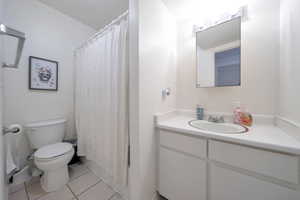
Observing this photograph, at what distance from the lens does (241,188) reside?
0.70 m

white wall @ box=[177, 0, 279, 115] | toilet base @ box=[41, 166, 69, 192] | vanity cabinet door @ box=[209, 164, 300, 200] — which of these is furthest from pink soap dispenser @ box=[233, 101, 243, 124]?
toilet base @ box=[41, 166, 69, 192]

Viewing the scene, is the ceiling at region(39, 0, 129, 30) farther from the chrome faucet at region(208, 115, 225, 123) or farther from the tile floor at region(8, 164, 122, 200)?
the tile floor at region(8, 164, 122, 200)

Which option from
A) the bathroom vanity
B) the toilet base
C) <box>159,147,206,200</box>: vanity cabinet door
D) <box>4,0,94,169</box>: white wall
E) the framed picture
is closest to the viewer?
the bathroom vanity

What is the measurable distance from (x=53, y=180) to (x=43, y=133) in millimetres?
582

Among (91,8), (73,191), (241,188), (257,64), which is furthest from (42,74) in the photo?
(257,64)

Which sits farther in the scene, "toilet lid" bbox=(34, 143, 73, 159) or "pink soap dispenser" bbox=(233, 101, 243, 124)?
"toilet lid" bbox=(34, 143, 73, 159)

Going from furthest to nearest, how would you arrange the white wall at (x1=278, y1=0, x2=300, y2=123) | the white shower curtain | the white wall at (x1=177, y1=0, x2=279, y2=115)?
the white shower curtain → the white wall at (x1=177, y1=0, x2=279, y2=115) → the white wall at (x1=278, y1=0, x2=300, y2=123)

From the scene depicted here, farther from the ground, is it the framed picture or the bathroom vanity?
the framed picture

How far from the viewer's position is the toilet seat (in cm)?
114

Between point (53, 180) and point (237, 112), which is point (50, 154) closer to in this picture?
point (53, 180)

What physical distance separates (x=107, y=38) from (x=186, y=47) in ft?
3.20

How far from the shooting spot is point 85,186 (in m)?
1.27

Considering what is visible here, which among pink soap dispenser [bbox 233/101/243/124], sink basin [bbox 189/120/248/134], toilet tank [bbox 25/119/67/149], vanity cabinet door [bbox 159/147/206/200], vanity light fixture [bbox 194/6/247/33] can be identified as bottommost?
vanity cabinet door [bbox 159/147/206/200]

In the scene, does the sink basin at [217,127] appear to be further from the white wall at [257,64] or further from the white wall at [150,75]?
the white wall at [150,75]
